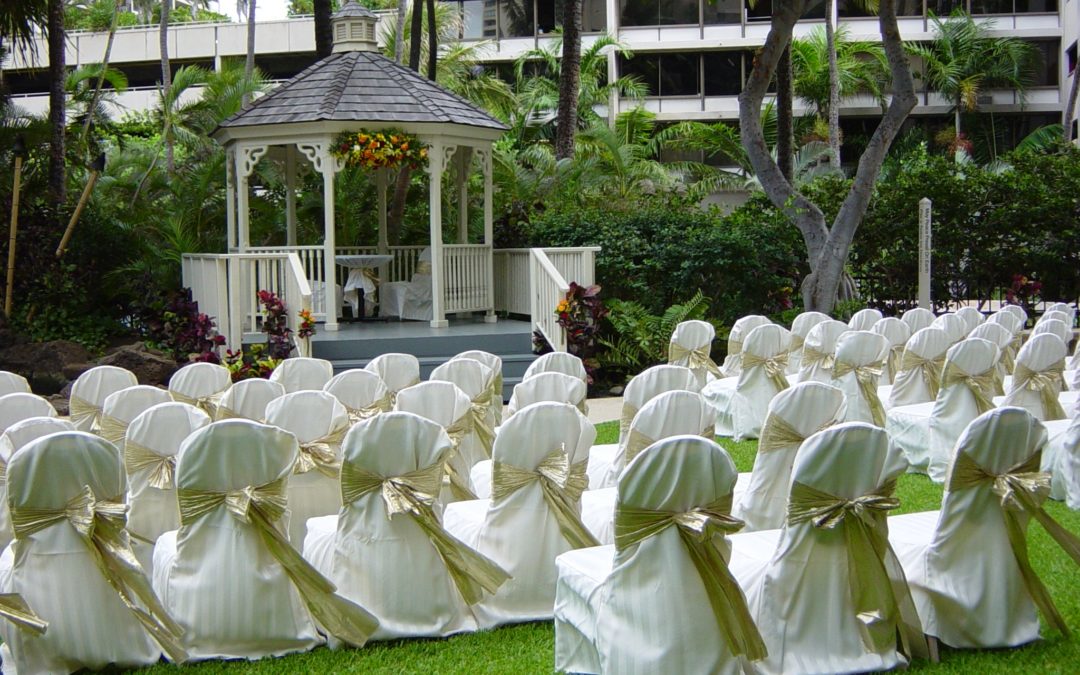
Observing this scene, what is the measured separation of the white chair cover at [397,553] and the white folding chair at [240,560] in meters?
0.20

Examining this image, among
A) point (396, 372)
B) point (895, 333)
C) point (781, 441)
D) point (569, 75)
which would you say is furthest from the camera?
point (569, 75)

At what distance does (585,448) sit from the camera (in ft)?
19.7

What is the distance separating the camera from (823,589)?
491 cm

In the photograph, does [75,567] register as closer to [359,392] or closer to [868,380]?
[359,392]

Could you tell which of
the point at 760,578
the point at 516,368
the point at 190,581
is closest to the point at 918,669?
the point at 760,578

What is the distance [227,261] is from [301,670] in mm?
10172

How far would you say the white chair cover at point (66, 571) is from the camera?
498 cm

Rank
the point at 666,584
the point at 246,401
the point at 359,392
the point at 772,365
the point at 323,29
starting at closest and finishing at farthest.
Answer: the point at 666,584, the point at 246,401, the point at 359,392, the point at 772,365, the point at 323,29

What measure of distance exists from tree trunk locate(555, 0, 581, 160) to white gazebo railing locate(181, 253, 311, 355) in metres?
8.19

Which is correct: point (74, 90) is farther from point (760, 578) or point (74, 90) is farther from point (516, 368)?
point (760, 578)

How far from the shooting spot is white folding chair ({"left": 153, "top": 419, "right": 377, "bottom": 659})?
5.24 meters

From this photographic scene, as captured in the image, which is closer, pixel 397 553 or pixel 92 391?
pixel 397 553

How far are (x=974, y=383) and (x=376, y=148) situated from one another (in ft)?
29.7

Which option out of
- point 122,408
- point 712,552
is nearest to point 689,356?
point 122,408
